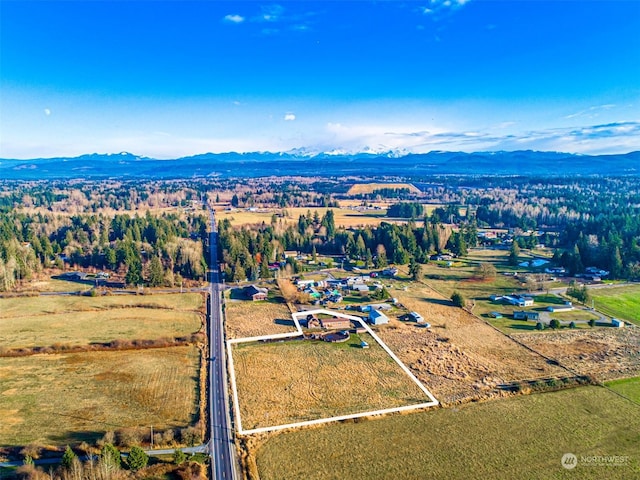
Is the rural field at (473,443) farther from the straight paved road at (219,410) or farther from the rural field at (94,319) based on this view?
the rural field at (94,319)

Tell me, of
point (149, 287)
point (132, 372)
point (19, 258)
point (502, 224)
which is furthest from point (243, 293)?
point (502, 224)

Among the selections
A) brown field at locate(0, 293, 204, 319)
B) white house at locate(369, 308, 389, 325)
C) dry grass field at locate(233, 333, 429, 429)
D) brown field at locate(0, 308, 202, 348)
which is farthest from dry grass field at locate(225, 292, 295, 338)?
white house at locate(369, 308, 389, 325)

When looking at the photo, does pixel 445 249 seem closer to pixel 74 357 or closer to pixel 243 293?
pixel 243 293

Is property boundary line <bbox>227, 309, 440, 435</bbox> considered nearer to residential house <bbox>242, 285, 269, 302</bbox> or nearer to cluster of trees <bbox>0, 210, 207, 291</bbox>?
residential house <bbox>242, 285, 269, 302</bbox>

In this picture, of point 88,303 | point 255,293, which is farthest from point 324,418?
point 88,303

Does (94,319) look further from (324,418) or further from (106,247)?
(324,418)

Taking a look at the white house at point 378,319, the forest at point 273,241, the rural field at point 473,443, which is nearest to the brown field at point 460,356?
the white house at point 378,319
